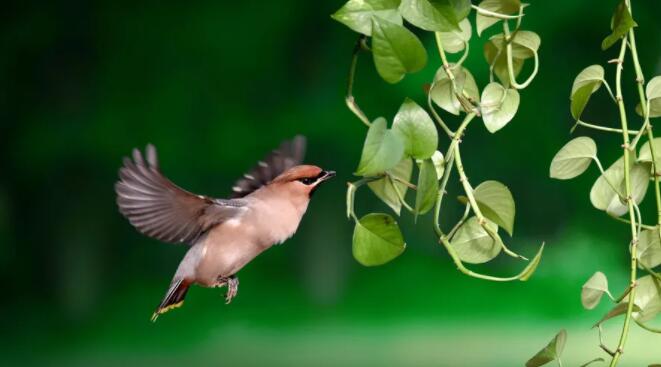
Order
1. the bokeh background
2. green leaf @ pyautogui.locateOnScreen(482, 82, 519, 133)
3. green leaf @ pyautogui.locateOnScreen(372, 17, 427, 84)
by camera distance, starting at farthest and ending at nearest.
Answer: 1. the bokeh background
2. green leaf @ pyautogui.locateOnScreen(482, 82, 519, 133)
3. green leaf @ pyautogui.locateOnScreen(372, 17, 427, 84)

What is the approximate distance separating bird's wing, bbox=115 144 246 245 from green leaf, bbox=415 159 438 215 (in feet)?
0.72

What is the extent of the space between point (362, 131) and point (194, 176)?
12.5 inches

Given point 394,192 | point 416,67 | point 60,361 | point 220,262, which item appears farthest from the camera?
point 60,361

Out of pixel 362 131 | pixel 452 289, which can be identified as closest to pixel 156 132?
pixel 362 131

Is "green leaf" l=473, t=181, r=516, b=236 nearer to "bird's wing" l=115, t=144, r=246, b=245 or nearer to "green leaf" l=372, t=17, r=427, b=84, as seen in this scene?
"green leaf" l=372, t=17, r=427, b=84

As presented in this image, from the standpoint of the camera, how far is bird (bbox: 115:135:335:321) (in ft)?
2.16

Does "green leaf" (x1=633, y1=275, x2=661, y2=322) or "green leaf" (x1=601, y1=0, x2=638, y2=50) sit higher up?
"green leaf" (x1=601, y1=0, x2=638, y2=50)

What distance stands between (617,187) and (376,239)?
19 centimetres

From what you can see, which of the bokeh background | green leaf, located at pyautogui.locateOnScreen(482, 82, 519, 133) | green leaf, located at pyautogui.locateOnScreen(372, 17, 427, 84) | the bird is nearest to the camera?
green leaf, located at pyautogui.locateOnScreen(372, 17, 427, 84)

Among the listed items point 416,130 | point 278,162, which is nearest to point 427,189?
point 416,130

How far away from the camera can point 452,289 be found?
66.7 inches

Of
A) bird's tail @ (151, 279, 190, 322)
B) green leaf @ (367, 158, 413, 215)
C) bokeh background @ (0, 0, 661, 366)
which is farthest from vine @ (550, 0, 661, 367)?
bokeh background @ (0, 0, 661, 366)

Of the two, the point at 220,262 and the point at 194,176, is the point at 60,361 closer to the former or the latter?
the point at 194,176

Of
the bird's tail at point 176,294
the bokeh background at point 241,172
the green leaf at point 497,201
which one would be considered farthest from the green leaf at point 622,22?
the bokeh background at point 241,172
